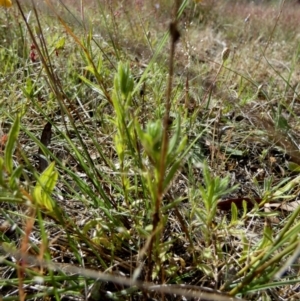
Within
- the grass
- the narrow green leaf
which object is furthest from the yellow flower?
the narrow green leaf

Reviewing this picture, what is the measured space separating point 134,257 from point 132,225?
0.24 feet

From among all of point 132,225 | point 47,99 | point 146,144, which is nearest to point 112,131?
point 47,99

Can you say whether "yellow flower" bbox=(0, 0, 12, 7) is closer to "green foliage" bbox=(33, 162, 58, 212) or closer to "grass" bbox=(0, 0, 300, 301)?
"grass" bbox=(0, 0, 300, 301)

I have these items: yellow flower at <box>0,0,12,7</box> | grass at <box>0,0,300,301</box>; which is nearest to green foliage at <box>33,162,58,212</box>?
grass at <box>0,0,300,301</box>

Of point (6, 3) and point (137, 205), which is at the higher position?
point (6, 3)

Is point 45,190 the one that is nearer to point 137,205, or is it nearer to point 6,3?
point 137,205

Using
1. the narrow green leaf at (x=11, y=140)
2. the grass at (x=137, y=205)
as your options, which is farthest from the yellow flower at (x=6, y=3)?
the narrow green leaf at (x=11, y=140)

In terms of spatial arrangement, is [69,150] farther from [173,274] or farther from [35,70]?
[35,70]

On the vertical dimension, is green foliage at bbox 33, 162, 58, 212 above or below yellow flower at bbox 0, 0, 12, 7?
below

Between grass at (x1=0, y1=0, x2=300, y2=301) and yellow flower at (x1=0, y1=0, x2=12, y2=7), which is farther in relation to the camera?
yellow flower at (x1=0, y1=0, x2=12, y2=7)

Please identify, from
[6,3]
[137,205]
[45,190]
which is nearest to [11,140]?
Result: [45,190]

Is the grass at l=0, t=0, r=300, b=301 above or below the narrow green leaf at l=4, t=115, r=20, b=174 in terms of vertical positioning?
below

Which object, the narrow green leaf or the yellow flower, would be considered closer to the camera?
the narrow green leaf

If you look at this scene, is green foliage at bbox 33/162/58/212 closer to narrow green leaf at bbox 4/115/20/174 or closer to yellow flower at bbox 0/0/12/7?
narrow green leaf at bbox 4/115/20/174
